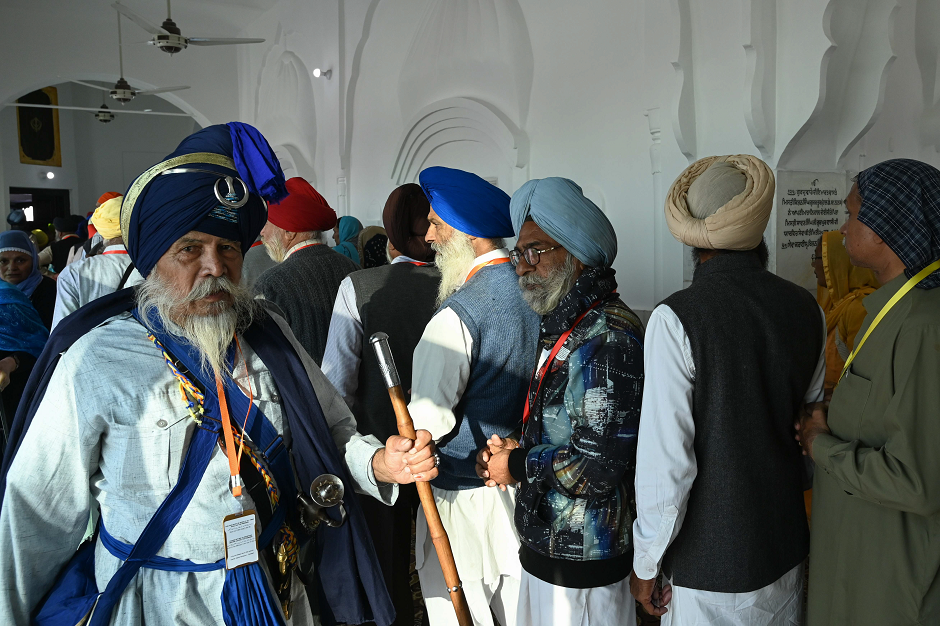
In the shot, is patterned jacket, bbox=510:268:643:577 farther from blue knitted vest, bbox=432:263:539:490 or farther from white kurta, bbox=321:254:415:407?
white kurta, bbox=321:254:415:407

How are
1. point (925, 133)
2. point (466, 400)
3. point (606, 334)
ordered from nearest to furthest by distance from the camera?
1. point (606, 334)
2. point (466, 400)
3. point (925, 133)

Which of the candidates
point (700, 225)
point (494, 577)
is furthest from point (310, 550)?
point (700, 225)

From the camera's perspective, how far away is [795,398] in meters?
1.83

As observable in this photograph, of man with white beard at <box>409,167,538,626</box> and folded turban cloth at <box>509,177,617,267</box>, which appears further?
man with white beard at <box>409,167,538,626</box>

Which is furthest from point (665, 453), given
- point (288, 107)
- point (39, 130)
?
point (39, 130)

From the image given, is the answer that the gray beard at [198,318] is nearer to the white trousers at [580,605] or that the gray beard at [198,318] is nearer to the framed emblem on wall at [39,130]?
the white trousers at [580,605]

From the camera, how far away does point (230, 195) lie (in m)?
1.46

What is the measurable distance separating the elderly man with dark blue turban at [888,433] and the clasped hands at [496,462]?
0.79m

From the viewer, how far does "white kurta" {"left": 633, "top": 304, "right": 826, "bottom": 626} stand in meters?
1.66

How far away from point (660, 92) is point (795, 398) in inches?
134

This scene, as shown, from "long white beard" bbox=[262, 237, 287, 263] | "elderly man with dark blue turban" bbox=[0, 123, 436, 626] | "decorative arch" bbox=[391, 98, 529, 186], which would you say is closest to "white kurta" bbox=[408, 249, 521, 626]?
"elderly man with dark blue turban" bbox=[0, 123, 436, 626]

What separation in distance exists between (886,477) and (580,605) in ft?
2.64

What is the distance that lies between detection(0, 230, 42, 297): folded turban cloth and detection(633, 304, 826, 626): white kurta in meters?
4.16

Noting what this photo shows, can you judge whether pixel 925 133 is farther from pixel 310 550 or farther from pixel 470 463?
pixel 310 550
